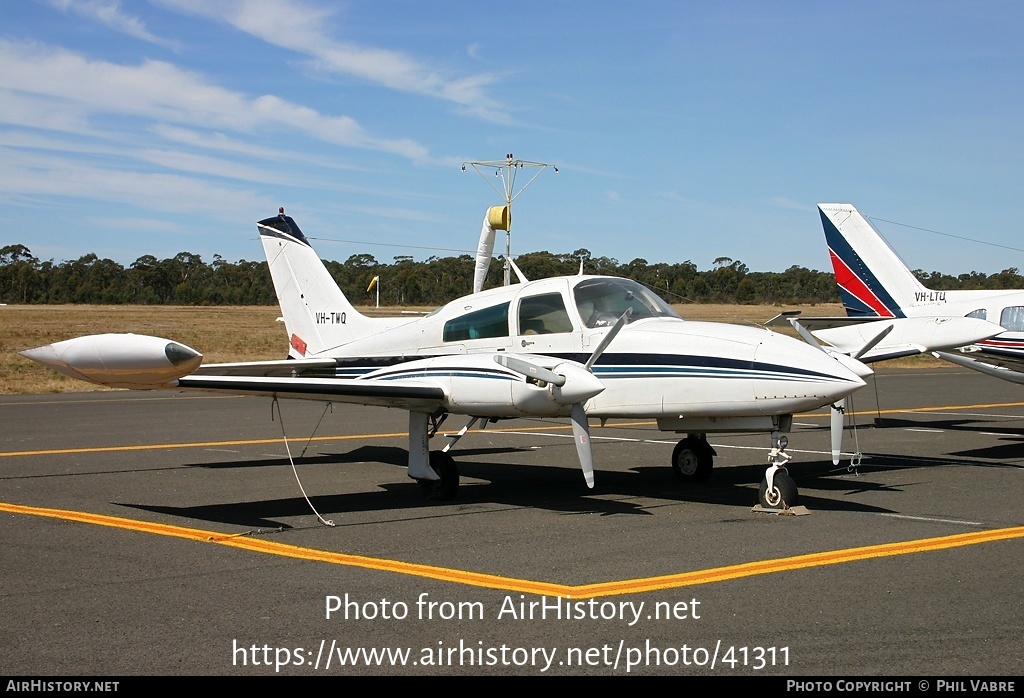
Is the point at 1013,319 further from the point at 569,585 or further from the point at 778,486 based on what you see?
the point at 569,585

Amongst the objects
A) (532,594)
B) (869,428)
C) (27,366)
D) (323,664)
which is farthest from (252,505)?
(27,366)

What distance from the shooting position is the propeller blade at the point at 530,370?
976 centimetres

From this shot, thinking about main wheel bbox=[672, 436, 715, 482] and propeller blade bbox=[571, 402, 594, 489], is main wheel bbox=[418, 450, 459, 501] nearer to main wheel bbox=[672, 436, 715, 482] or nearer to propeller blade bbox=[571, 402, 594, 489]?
propeller blade bbox=[571, 402, 594, 489]

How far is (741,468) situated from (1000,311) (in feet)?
26.7

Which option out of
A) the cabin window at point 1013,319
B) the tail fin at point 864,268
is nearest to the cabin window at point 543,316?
the cabin window at point 1013,319

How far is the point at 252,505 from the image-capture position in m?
10.7

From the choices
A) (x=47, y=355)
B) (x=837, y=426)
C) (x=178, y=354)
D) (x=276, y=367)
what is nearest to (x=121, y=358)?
(x=178, y=354)

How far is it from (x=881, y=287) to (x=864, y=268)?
2.00 ft

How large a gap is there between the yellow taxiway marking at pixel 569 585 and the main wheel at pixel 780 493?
60.9 inches

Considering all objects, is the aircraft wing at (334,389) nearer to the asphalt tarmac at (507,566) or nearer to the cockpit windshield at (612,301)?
the asphalt tarmac at (507,566)

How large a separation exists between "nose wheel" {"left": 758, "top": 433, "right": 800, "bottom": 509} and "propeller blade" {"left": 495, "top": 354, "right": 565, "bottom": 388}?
2.34 meters

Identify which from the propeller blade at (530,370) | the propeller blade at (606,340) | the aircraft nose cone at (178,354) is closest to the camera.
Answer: the aircraft nose cone at (178,354)

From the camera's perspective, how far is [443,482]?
11.1 meters

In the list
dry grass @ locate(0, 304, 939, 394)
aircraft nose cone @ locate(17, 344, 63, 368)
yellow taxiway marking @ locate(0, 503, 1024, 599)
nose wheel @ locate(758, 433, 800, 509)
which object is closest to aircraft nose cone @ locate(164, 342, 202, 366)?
aircraft nose cone @ locate(17, 344, 63, 368)
